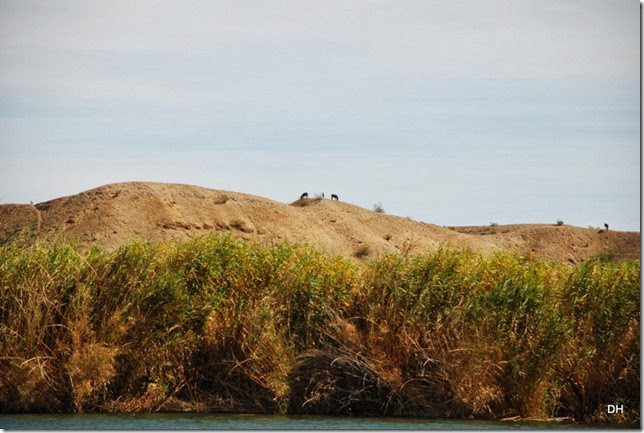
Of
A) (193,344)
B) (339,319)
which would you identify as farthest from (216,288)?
(339,319)

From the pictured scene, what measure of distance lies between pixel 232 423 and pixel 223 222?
1649 inches

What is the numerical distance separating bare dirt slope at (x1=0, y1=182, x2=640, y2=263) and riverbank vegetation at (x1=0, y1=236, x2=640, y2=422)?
102ft

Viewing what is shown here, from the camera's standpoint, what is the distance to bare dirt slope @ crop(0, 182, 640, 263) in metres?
55.6

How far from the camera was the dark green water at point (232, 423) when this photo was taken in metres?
17.6

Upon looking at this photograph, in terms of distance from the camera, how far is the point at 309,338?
65.3 ft

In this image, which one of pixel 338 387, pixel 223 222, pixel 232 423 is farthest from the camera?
pixel 223 222

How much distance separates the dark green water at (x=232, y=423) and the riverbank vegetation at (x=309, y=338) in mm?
396

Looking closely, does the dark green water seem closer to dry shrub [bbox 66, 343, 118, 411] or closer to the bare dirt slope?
dry shrub [bbox 66, 343, 118, 411]

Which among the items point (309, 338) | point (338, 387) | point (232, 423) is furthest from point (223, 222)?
point (232, 423)

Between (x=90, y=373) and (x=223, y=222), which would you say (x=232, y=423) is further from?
(x=223, y=222)

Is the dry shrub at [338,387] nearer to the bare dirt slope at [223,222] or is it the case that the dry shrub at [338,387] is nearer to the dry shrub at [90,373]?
the dry shrub at [90,373]

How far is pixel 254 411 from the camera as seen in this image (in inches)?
763

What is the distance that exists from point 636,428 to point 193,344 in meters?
8.94

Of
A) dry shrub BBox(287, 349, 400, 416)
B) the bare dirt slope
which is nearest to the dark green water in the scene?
dry shrub BBox(287, 349, 400, 416)
